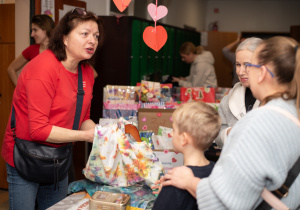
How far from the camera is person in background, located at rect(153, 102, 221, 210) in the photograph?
4.01 ft

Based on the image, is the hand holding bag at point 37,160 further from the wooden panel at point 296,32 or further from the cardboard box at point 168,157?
the wooden panel at point 296,32

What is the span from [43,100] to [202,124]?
31.1 inches

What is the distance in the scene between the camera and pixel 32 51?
3.18 meters

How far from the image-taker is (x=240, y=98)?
1819 millimetres

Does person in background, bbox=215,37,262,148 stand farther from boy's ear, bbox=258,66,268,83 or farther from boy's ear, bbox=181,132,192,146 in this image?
boy's ear, bbox=258,66,268,83

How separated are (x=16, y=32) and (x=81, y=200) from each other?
2.35 m

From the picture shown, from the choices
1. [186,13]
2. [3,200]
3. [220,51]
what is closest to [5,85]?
[3,200]

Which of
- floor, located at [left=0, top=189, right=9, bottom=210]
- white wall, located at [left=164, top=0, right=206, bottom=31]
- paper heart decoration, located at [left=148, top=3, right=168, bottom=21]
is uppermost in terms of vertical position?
white wall, located at [left=164, top=0, right=206, bottom=31]

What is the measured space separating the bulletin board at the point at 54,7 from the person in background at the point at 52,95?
1.60 m

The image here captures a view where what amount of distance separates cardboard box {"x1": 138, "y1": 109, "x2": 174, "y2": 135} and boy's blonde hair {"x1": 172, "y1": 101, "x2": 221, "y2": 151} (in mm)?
933

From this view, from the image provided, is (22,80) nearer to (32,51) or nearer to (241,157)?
(241,157)

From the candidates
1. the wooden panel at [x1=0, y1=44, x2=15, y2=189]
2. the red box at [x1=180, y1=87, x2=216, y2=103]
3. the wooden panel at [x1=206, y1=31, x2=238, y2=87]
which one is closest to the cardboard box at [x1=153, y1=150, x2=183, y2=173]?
the red box at [x1=180, y1=87, x2=216, y2=103]

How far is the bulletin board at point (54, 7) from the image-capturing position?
10.6 ft

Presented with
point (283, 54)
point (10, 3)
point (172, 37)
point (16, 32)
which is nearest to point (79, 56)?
point (283, 54)
